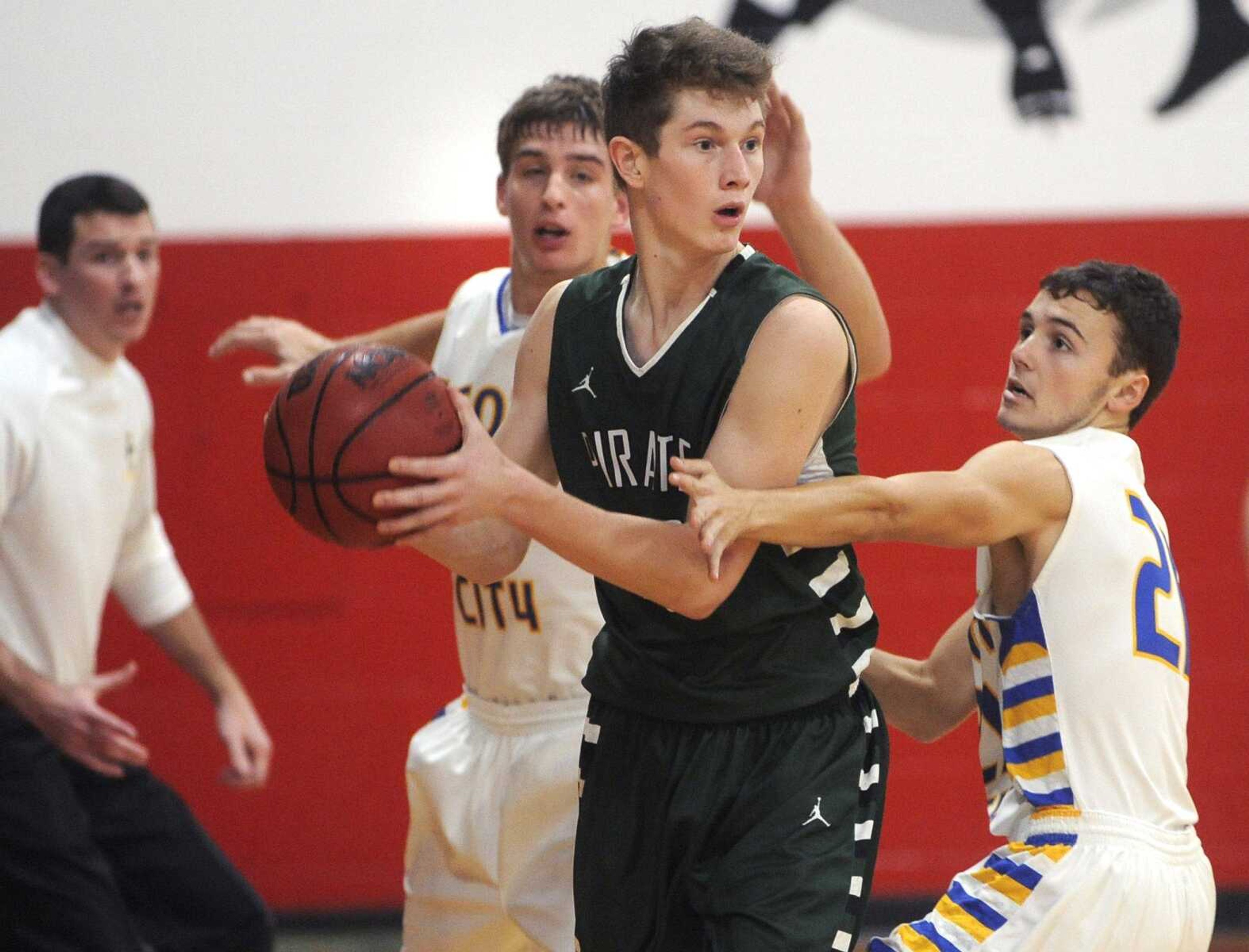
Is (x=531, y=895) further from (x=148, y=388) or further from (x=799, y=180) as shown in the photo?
(x=148, y=388)

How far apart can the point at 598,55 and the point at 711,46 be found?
2963mm

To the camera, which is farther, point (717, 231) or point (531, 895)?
point (531, 895)

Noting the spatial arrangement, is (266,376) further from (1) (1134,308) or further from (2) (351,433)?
(1) (1134,308)

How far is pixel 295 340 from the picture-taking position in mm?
3984

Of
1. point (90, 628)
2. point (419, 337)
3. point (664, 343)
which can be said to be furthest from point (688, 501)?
point (90, 628)

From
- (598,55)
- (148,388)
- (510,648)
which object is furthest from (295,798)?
(598,55)

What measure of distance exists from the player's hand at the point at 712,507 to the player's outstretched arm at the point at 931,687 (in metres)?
0.91

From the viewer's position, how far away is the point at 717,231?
266 cm

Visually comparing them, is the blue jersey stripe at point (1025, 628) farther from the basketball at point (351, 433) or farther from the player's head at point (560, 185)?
the player's head at point (560, 185)

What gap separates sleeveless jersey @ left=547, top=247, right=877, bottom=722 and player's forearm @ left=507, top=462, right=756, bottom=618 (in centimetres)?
21

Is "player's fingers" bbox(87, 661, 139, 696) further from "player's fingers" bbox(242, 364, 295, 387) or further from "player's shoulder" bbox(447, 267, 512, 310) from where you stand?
"player's shoulder" bbox(447, 267, 512, 310)

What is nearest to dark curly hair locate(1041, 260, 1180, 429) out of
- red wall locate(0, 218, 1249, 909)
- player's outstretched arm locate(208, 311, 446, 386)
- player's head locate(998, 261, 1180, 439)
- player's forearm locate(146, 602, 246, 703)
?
player's head locate(998, 261, 1180, 439)

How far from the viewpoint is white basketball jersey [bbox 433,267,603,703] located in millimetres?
3602

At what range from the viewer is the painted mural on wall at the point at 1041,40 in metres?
5.50
